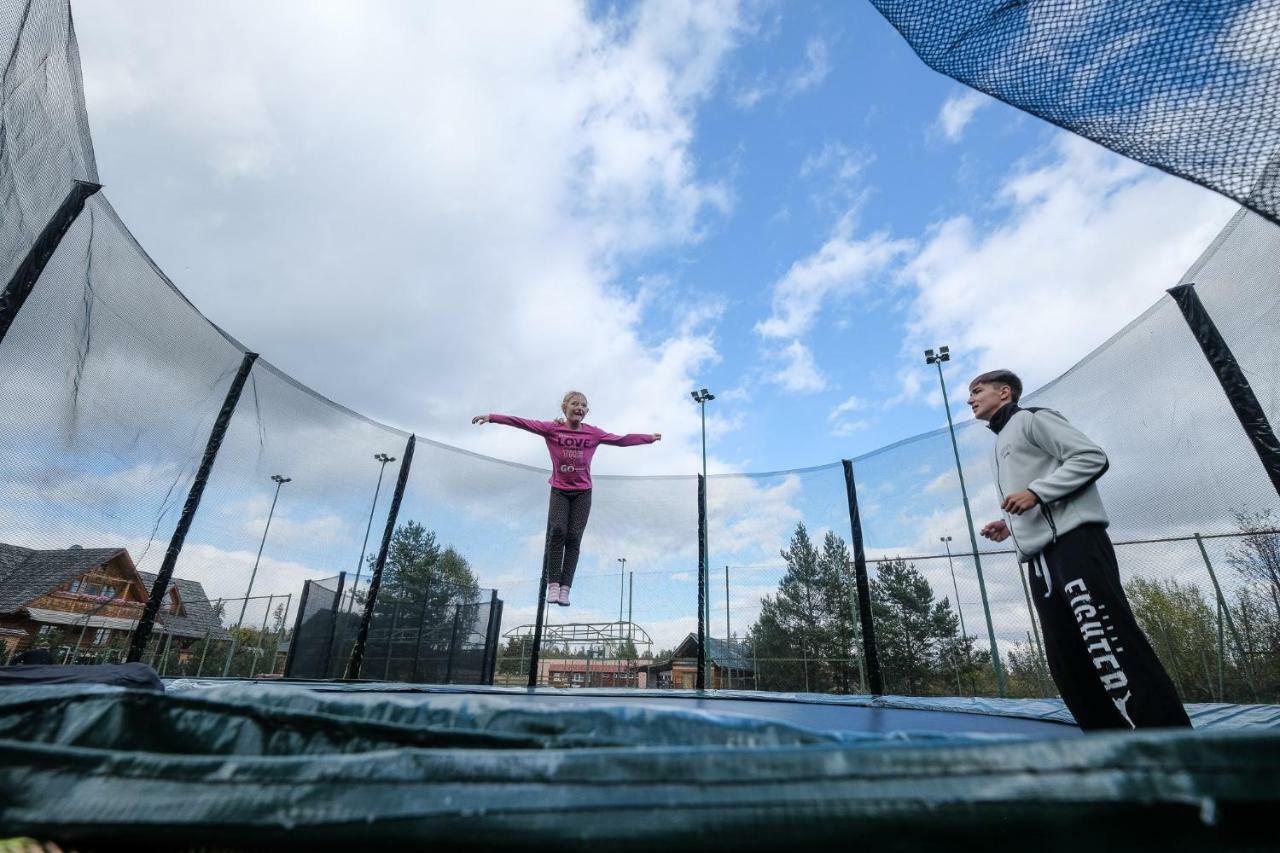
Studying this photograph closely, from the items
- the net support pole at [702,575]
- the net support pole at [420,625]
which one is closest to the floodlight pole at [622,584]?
the net support pole at [702,575]

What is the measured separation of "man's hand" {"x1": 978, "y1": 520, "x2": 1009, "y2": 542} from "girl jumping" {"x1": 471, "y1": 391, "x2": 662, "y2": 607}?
6.44 feet

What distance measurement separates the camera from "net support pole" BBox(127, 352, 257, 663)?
2.44m

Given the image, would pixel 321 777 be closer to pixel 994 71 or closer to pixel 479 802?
pixel 479 802

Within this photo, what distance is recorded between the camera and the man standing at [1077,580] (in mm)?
1104

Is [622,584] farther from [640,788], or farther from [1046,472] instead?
[640,788]

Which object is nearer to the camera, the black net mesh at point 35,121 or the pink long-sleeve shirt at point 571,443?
the black net mesh at point 35,121

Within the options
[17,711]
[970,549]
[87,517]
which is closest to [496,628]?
[87,517]

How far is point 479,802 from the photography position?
18.3 inches

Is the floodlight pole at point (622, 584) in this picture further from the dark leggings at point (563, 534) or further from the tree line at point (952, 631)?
the dark leggings at point (563, 534)

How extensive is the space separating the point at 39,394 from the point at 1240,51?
322 cm

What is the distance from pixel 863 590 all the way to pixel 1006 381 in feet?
6.62

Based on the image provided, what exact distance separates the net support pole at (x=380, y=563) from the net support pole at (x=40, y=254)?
2.29 metres

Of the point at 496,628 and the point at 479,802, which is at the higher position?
the point at 496,628

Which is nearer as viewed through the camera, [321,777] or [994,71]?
[321,777]
